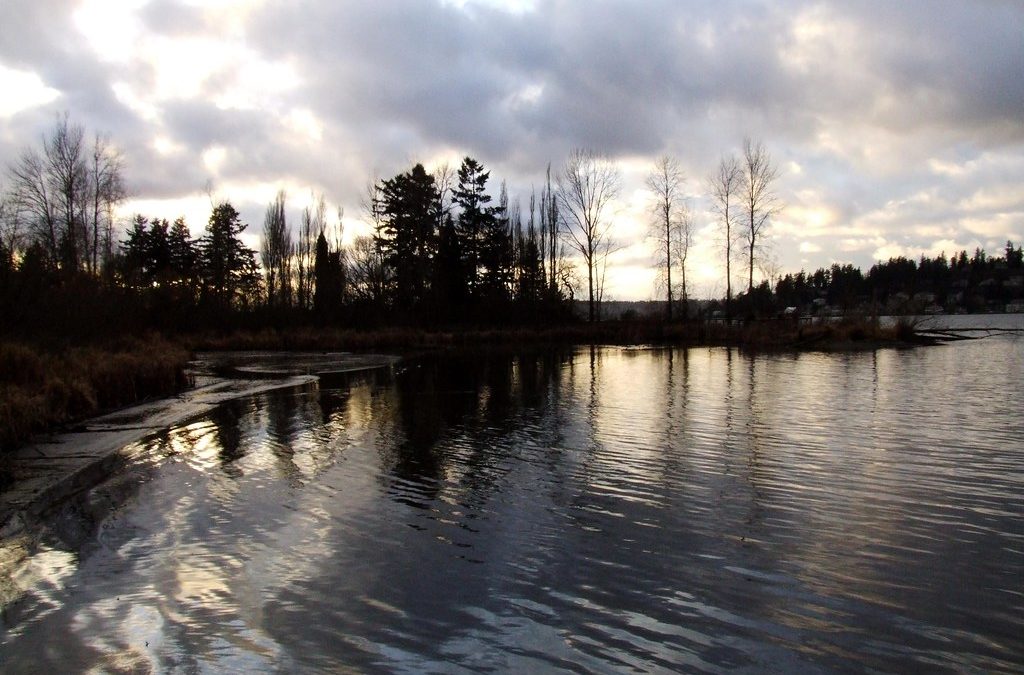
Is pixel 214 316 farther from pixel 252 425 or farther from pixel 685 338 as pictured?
pixel 252 425

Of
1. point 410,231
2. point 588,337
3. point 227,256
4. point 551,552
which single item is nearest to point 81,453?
point 551,552

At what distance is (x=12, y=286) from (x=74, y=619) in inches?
638

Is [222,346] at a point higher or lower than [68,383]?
higher

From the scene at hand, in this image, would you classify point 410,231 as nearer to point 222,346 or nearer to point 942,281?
point 222,346

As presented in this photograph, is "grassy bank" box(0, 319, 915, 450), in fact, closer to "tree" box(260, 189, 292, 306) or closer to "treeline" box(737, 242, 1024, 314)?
"tree" box(260, 189, 292, 306)

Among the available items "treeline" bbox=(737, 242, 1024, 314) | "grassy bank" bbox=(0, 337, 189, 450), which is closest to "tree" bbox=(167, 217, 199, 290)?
"grassy bank" bbox=(0, 337, 189, 450)

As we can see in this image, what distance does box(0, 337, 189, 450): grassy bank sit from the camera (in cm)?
1162

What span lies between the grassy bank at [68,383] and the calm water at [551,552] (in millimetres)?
2316

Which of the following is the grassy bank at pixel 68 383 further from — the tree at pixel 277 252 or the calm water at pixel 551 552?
the tree at pixel 277 252

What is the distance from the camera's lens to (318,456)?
35.3ft

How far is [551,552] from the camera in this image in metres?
6.22

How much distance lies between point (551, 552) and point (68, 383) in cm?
1296

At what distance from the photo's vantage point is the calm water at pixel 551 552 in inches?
178

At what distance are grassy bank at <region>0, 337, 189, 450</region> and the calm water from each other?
2316 mm
